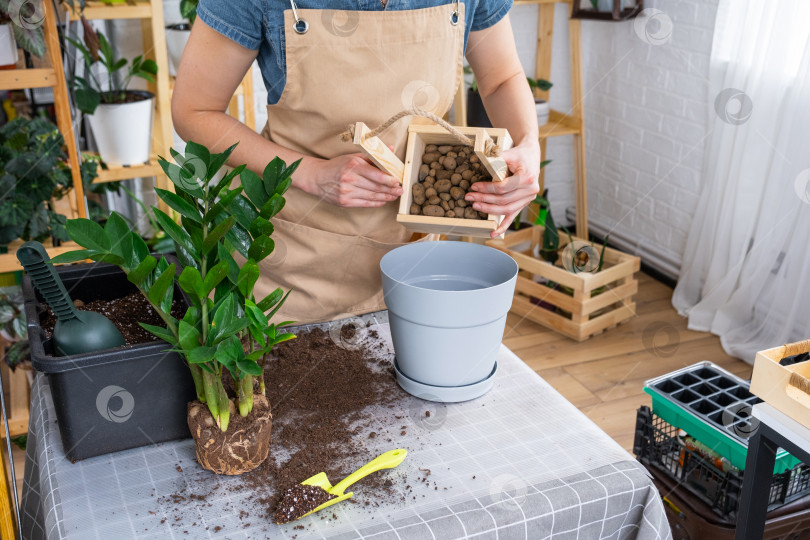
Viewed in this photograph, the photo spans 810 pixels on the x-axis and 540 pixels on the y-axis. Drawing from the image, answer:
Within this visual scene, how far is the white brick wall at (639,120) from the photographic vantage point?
2.99 m

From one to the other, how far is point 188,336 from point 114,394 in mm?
148

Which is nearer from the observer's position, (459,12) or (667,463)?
(459,12)

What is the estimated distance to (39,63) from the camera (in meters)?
1.99

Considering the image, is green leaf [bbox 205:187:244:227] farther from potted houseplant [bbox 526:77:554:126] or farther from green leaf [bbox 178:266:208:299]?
potted houseplant [bbox 526:77:554:126]

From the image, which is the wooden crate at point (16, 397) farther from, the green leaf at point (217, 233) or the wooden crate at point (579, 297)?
the wooden crate at point (579, 297)

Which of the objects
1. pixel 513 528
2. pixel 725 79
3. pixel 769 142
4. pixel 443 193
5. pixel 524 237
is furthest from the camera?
pixel 524 237

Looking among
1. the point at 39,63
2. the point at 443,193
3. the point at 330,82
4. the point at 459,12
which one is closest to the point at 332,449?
the point at 443,193

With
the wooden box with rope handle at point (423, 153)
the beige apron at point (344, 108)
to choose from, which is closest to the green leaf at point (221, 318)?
the wooden box with rope handle at point (423, 153)

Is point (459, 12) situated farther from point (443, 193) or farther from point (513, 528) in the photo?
point (513, 528)

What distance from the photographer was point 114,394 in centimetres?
90

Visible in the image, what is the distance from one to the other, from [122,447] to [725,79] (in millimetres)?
2522

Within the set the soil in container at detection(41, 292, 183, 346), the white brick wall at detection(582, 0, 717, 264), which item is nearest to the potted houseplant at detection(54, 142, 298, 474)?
the soil in container at detection(41, 292, 183, 346)

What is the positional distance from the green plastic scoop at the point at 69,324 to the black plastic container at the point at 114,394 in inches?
1.0

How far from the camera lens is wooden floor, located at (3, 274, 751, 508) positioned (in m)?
2.43
